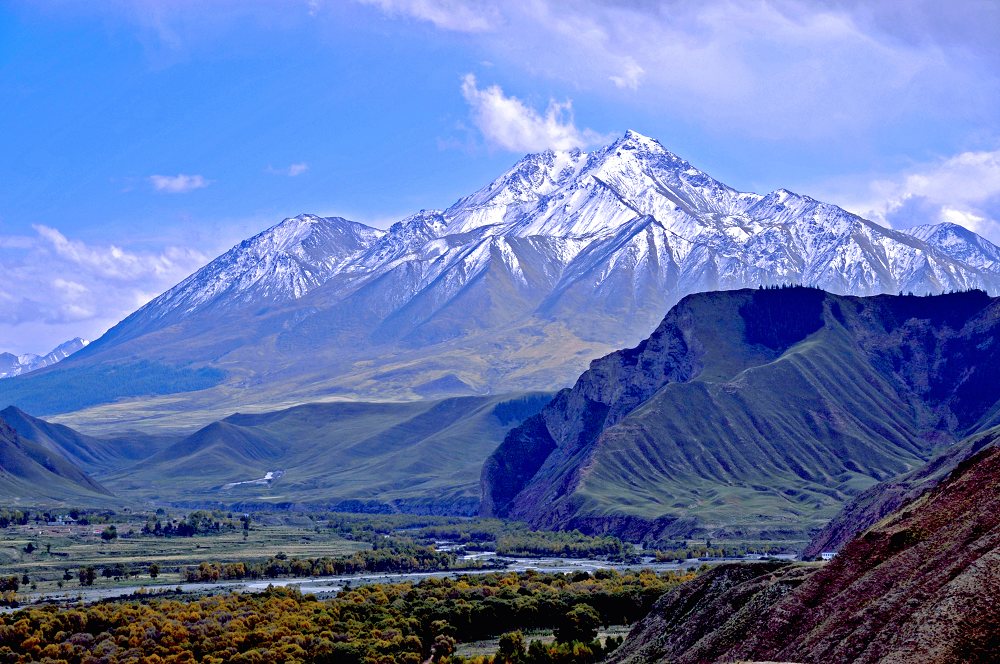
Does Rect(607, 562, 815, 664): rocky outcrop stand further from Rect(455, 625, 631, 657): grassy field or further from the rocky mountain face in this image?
Rect(455, 625, 631, 657): grassy field

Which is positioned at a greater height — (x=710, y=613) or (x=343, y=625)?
(x=710, y=613)

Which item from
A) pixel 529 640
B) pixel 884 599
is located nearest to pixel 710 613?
pixel 884 599

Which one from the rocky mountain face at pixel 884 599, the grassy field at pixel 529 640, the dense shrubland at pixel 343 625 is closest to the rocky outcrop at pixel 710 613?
the rocky mountain face at pixel 884 599

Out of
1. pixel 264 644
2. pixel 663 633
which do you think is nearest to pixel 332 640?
pixel 264 644

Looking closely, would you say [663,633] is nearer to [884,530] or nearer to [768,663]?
[884,530]

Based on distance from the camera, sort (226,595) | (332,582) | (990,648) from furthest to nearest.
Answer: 1. (332,582)
2. (226,595)
3. (990,648)

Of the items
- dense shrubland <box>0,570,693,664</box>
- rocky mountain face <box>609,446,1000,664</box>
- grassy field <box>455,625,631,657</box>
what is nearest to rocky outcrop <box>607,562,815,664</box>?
rocky mountain face <box>609,446,1000,664</box>

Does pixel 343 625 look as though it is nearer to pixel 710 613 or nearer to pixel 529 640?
pixel 529 640

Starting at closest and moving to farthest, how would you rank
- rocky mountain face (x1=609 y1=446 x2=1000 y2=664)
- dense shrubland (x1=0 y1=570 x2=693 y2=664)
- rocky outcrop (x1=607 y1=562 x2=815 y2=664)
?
rocky mountain face (x1=609 y1=446 x2=1000 y2=664) < rocky outcrop (x1=607 y1=562 x2=815 y2=664) < dense shrubland (x1=0 y1=570 x2=693 y2=664)
